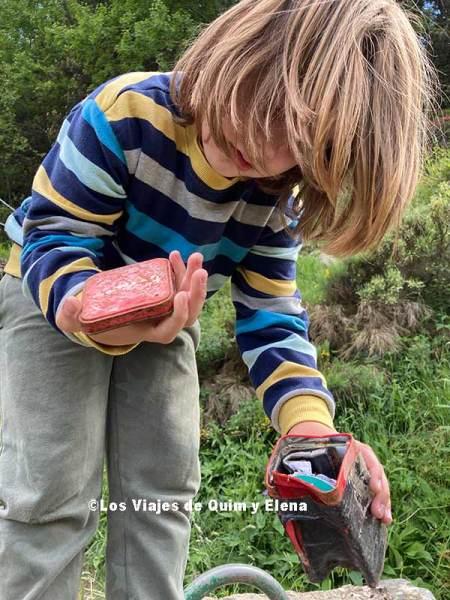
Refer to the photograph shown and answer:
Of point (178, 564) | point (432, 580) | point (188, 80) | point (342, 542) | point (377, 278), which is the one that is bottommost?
point (432, 580)

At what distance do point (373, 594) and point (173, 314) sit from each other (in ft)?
5.17

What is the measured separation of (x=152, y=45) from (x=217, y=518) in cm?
785

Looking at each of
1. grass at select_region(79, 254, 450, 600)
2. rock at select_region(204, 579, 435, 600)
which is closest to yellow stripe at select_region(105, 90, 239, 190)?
rock at select_region(204, 579, 435, 600)

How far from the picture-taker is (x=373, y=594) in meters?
2.13

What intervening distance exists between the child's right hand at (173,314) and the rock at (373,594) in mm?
1444

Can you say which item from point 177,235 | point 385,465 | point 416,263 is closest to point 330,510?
point 177,235

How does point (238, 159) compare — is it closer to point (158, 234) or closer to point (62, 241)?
point (158, 234)

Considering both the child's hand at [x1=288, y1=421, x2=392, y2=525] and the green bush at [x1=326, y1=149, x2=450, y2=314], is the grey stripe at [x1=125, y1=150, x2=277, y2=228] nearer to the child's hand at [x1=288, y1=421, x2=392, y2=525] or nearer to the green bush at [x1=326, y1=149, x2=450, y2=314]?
the child's hand at [x1=288, y1=421, x2=392, y2=525]

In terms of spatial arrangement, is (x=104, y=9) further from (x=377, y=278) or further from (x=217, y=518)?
(x=217, y=518)

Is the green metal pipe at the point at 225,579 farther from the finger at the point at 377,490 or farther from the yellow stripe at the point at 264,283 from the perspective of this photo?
the yellow stripe at the point at 264,283

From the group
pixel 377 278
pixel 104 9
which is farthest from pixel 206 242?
pixel 104 9

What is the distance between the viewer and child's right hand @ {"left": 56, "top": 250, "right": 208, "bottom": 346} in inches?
36.2

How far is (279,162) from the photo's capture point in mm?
1091

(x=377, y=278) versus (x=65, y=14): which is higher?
(x=377, y=278)
